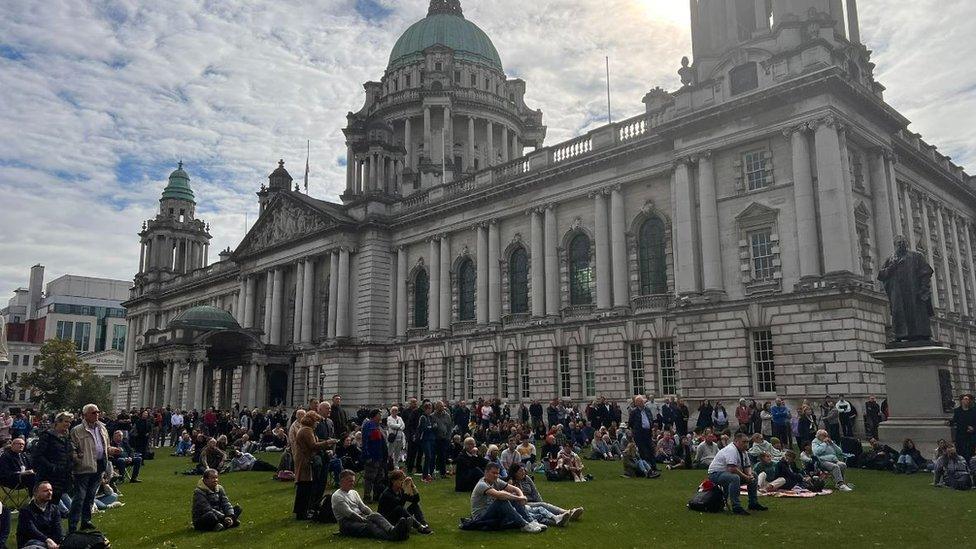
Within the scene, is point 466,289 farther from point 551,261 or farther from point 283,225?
point 283,225

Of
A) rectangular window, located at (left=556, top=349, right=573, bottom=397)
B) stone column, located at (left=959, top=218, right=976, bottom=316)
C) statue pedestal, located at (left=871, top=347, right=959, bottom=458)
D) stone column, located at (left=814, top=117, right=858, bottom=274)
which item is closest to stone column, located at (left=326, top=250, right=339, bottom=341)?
rectangular window, located at (left=556, top=349, right=573, bottom=397)

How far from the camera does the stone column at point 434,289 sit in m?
45.5

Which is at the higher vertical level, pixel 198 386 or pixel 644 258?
pixel 644 258

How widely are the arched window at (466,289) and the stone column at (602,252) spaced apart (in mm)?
10346

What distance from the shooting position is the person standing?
690 inches

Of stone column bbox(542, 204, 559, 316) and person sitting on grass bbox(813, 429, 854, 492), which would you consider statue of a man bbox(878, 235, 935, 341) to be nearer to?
person sitting on grass bbox(813, 429, 854, 492)

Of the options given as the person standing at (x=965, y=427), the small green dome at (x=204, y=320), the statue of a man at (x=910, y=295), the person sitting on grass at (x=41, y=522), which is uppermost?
the small green dome at (x=204, y=320)

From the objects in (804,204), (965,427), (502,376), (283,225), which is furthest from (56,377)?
(965,427)

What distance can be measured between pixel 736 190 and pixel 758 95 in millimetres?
3951

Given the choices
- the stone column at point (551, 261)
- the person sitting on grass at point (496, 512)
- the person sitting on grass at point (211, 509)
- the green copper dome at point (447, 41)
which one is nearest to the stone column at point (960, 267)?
the stone column at point (551, 261)

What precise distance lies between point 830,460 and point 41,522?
15413mm

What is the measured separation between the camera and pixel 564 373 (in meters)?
37.3

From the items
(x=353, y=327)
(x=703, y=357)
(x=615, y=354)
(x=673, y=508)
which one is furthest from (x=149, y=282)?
(x=673, y=508)

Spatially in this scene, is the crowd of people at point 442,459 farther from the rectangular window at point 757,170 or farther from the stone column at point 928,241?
the stone column at point 928,241
